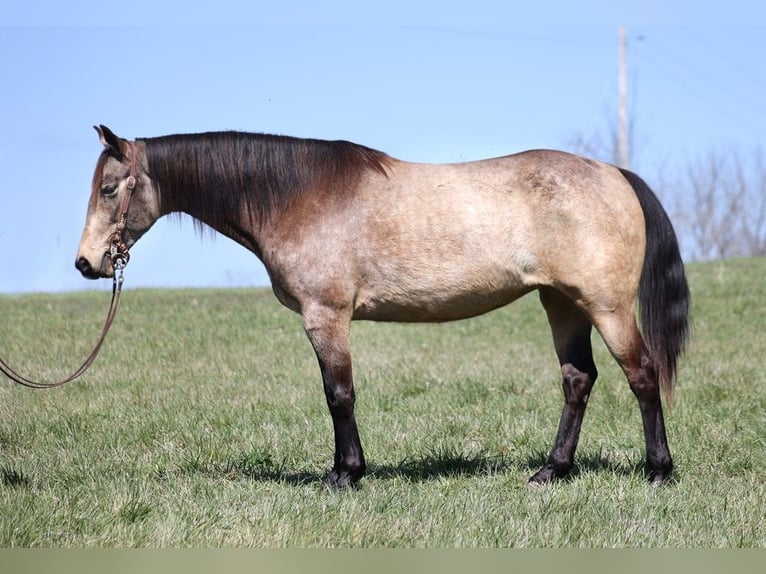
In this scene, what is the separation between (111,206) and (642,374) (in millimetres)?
3819

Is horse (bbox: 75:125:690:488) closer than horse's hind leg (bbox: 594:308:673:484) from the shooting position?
Yes

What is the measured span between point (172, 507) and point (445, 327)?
9.86 meters

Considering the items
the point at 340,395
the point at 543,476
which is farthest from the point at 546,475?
the point at 340,395

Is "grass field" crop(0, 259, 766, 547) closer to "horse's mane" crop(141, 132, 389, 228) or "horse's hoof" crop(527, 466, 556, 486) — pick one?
"horse's hoof" crop(527, 466, 556, 486)

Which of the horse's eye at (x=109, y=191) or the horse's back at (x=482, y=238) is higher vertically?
the horse's eye at (x=109, y=191)

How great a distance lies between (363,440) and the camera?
7945mm

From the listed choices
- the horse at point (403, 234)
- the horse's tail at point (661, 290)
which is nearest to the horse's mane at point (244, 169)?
the horse at point (403, 234)

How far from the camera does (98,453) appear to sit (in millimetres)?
7426

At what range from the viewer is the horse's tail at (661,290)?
22.5 feet

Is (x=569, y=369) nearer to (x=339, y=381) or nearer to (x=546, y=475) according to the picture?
(x=546, y=475)

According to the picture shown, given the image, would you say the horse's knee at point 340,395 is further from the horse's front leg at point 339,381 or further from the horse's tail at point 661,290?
the horse's tail at point 661,290

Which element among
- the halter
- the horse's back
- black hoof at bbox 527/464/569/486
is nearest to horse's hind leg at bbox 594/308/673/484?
the horse's back

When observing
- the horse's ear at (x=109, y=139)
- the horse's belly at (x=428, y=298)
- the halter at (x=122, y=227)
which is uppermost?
the horse's ear at (x=109, y=139)

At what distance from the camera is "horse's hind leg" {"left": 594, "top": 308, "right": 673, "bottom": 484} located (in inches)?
259
